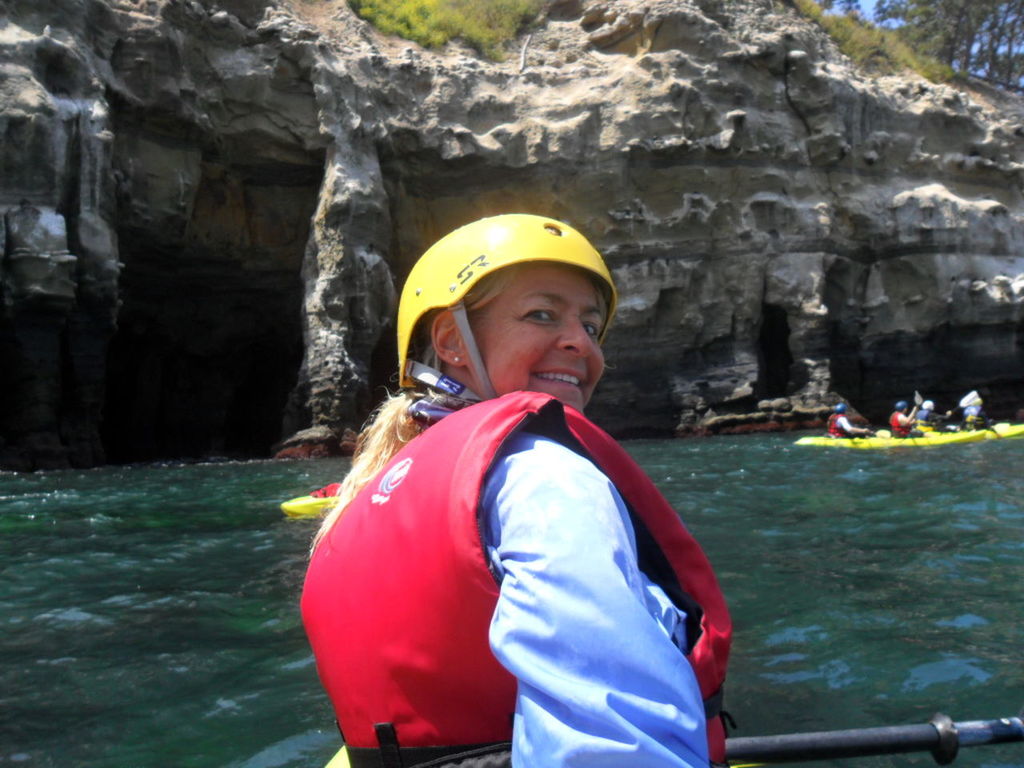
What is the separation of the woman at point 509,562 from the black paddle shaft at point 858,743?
580mm

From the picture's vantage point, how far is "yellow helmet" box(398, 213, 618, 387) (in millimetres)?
1526

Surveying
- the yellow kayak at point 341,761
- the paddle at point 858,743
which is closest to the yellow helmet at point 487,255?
the yellow kayak at point 341,761

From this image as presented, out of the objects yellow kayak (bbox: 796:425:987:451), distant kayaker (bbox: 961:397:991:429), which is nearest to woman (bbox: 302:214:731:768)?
yellow kayak (bbox: 796:425:987:451)

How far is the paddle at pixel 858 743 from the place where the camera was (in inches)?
74.8

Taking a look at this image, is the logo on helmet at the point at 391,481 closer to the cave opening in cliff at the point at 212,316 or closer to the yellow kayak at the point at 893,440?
the yellow kayak at the point at 893,440

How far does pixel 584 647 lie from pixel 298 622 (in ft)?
12.8

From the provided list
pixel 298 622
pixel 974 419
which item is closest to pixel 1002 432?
pixel 974 419

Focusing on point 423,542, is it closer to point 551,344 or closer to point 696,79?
point 551,344

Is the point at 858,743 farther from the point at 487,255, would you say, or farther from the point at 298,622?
the point at 298,622

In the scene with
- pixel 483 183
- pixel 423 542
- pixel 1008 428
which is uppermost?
pixel 483 183

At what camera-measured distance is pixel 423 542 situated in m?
1.21

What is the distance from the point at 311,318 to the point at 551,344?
1768cm

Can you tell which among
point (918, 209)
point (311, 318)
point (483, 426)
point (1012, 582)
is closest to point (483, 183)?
point (311, 318)

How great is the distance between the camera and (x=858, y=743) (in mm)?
1931
